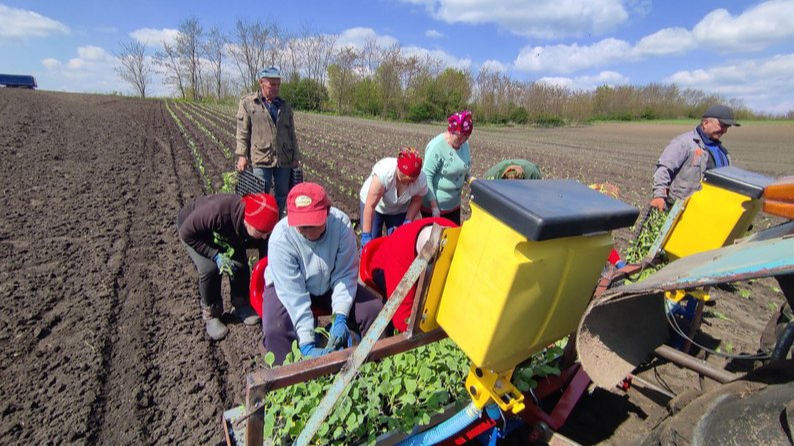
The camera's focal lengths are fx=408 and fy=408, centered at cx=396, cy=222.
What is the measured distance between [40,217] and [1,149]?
5.76 meters

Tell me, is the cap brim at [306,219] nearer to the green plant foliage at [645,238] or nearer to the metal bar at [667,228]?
the metal bar at [667,228]

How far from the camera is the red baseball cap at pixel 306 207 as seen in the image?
2.15m

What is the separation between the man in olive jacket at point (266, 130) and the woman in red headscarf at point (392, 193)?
55.9 inches

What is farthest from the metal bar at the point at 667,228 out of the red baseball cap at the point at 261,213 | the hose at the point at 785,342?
the red baseball cap at the point at 261,213

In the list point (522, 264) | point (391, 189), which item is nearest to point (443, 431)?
point (522, 264)

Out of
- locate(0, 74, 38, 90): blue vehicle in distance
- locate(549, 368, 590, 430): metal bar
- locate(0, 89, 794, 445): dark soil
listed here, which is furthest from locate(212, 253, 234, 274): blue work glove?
locate(0, 74, 38, 90): blue vehicle in distance

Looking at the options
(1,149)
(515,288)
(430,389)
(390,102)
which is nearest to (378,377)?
(430,389)

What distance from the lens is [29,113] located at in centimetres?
1689

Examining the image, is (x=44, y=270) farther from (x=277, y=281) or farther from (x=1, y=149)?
(x=1, y=149)

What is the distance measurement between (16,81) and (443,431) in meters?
60.5

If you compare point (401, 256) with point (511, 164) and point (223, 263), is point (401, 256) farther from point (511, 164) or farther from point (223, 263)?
point (223, 263)

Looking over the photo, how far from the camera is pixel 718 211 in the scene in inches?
84.4

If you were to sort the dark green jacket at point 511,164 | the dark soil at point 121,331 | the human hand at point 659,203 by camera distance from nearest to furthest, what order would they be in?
1. the dark soil at point 121,331
2. the dark green jacket at point 511,164
3. the human hand at point 659,203

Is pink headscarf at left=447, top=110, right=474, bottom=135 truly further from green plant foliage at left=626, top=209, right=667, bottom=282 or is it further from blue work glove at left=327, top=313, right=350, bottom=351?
green plant foliage at left=626, top=209, right=667, bottom=282
